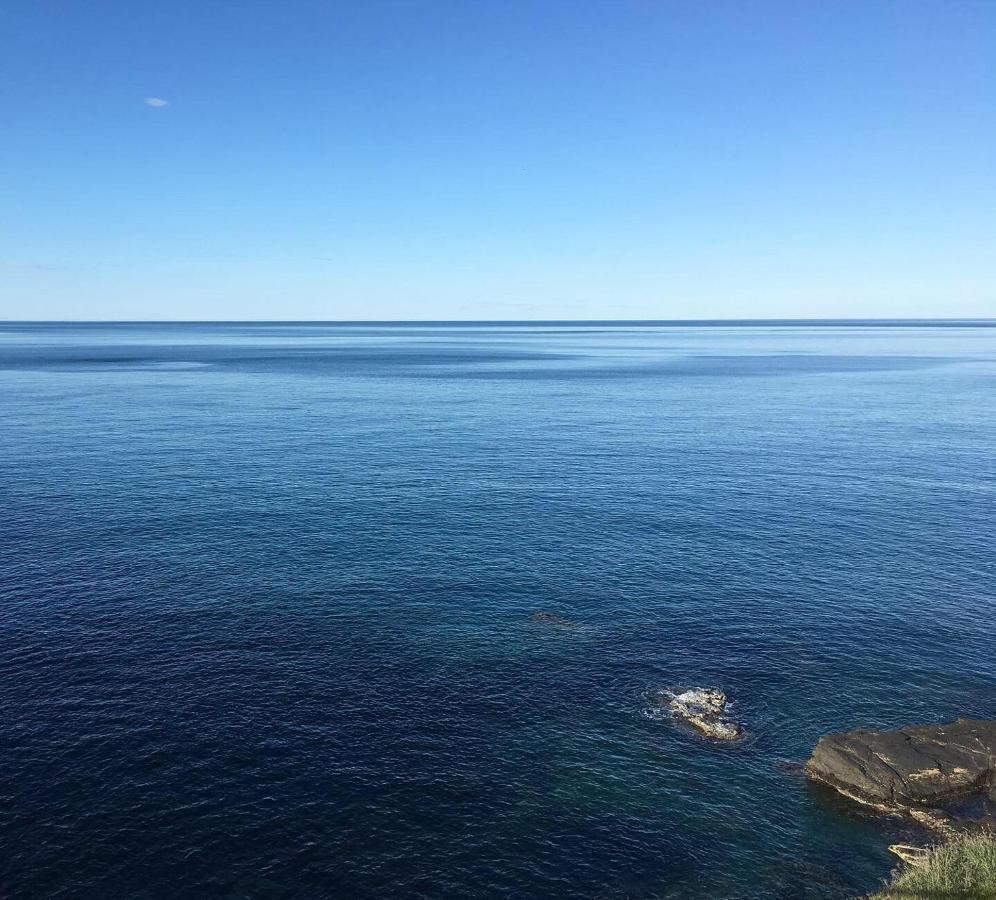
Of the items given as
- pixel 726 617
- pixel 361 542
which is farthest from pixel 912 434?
pixel 361 542

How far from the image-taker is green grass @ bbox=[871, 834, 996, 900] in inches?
1852

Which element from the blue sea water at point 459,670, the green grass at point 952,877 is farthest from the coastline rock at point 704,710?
the green grass at point 952,877

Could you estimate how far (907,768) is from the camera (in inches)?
2336

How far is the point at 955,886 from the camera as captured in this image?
47500 millimetres

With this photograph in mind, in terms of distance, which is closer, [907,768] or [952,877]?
[952,877]

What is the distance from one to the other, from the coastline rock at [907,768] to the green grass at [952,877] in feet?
20.6

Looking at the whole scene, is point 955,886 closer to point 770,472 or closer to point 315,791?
point 315,791

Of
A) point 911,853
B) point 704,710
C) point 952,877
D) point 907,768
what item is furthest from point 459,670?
point 952,877

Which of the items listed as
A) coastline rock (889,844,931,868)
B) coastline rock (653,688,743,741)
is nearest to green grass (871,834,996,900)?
coastline rock (889,844,931,868)

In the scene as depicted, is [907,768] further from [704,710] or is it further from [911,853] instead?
[704,710]

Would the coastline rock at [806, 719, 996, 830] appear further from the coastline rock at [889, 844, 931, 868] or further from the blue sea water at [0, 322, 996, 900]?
the coastline rock at [889, 844, 931, 868]

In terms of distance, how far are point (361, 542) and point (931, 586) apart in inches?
3001

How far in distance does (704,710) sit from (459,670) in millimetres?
24033

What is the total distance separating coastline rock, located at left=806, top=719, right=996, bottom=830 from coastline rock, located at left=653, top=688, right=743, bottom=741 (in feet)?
23.7
